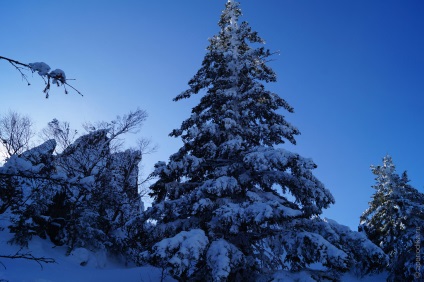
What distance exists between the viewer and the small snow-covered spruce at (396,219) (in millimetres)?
16609

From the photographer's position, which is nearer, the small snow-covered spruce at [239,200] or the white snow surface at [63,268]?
the small snow-covered spruce at [239,200]

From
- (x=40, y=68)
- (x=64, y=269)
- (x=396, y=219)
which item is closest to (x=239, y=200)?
(x=40, y=68)

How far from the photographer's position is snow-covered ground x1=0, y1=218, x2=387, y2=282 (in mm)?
9180

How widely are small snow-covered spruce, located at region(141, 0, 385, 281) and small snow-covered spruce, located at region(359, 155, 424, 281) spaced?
41.1 feet

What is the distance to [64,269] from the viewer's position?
11961 millimetres

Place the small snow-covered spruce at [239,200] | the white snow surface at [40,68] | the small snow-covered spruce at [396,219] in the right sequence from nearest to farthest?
the white snow surface at [40,68] < the small snow-covered spruce at [239,200] < the small snow-covered spruce at [396,219]

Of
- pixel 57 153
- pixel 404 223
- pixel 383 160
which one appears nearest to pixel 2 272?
pixel 57 153

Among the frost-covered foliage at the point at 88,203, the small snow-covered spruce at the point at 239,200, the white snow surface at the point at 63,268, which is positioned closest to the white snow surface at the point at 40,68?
the small snow-covered spruce at the point at 239,200

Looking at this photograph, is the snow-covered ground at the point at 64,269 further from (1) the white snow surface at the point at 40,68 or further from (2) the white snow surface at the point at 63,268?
(1) the white snow surface at the point at 40,68

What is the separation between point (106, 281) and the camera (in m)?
11.1

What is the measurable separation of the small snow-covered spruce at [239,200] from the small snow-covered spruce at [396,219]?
41.1ft

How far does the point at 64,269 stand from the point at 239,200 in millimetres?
9165

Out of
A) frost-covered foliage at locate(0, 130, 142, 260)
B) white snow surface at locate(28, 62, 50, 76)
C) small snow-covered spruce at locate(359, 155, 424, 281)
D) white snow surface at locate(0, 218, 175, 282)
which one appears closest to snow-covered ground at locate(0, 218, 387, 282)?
white snow surface at locate(0, 218, 175, 282)

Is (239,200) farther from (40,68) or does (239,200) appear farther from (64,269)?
(64,269)
